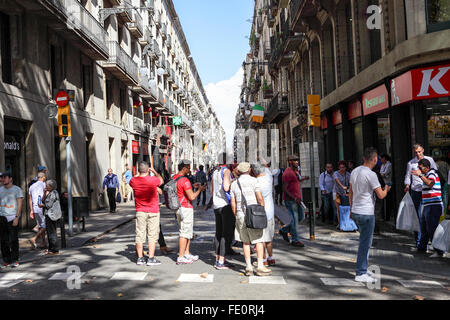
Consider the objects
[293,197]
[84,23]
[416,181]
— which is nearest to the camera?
[416,181]

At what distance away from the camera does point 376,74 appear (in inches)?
502

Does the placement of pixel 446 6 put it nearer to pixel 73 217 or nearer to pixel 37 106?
pixel 73 217

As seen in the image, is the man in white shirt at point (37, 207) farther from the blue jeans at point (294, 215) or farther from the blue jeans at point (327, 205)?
the blue jeans at point (327, 205)

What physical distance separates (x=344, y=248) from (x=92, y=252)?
5255mm

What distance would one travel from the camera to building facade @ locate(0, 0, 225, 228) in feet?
44.4

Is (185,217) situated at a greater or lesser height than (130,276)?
greater

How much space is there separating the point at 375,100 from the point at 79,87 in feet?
Answer: 40.7

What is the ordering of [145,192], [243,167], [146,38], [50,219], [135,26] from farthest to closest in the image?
[146,38] < [135,26] < [50,219] < [145,192] < [243,167]

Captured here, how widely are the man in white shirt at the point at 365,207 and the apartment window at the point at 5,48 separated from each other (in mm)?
11363

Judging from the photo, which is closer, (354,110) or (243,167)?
(243,167)

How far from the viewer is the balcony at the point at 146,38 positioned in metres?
30.8

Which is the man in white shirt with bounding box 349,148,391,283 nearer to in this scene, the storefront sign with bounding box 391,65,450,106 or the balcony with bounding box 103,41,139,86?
the storefront sign with bounding box 391,65,450,106

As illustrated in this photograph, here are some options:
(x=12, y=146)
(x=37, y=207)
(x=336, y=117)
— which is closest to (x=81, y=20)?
(x=12, y=146)

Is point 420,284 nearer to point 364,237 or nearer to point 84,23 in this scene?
point 364,237
